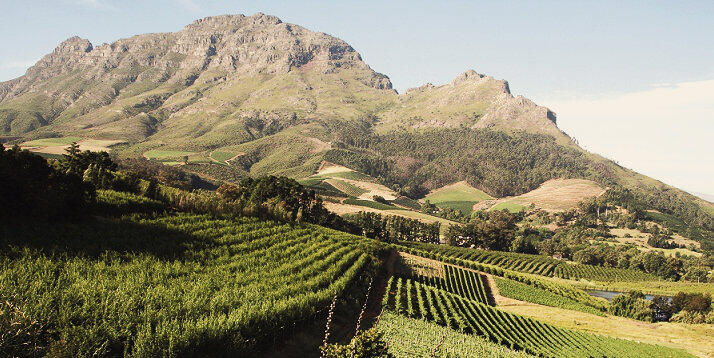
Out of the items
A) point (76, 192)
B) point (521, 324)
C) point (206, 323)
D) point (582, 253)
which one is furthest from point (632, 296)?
point (76, 192)

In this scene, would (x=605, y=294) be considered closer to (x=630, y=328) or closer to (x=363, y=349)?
(x=630, y=328)

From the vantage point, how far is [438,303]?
5462cm

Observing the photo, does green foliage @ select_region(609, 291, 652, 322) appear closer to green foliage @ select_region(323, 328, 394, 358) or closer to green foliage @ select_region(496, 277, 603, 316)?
green foliage @ select_region(496, 277, 603, 316)

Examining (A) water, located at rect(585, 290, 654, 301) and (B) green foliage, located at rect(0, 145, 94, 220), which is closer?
(B) green foliage, located at rect(0, 145, 94, 220)

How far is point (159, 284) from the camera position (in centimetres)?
2420

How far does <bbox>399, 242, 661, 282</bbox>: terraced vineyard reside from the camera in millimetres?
134125

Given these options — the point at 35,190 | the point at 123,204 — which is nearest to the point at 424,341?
the point at 123,204

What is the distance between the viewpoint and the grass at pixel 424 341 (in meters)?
28.4

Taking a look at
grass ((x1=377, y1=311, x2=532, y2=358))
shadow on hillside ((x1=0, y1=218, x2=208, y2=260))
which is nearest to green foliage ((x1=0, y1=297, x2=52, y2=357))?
shadow on hillside ((x1=0, y1=218, x2=208, y2=260))

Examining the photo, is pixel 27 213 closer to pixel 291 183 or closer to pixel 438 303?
pixel 438 303

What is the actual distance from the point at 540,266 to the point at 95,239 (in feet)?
503

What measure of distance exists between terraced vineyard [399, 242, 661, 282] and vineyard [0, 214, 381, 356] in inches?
3806

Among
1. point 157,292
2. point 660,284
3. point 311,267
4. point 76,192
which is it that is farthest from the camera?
point 660,284

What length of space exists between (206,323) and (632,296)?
118957 millimetres
